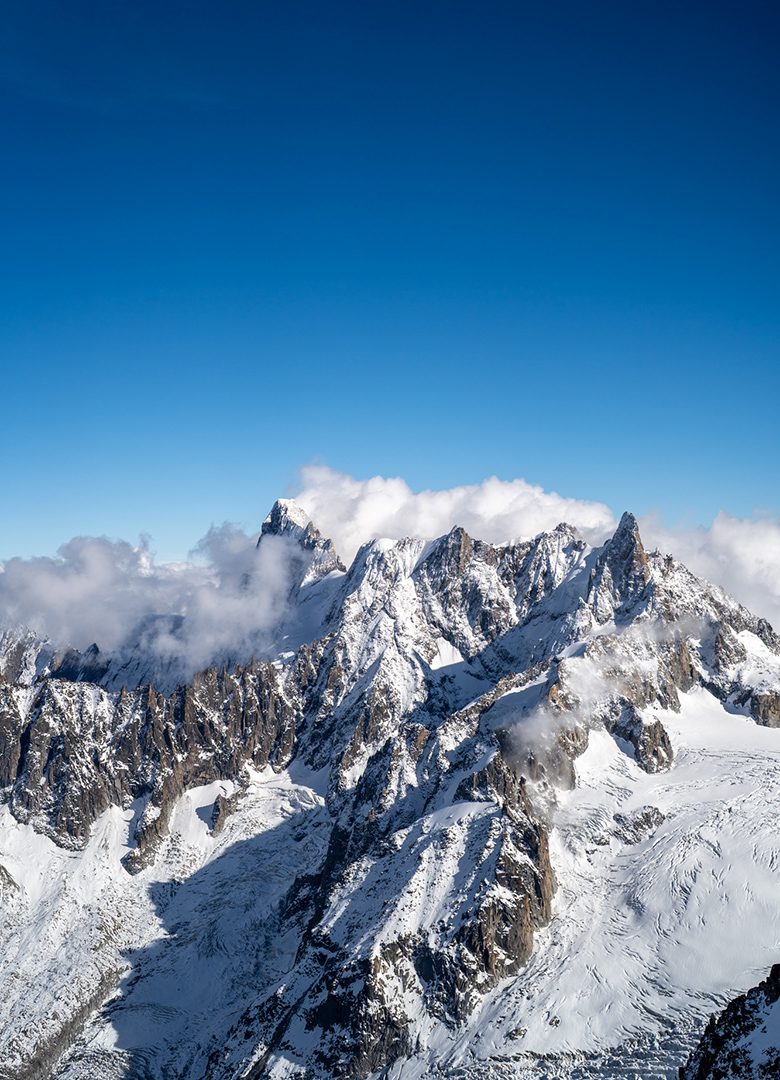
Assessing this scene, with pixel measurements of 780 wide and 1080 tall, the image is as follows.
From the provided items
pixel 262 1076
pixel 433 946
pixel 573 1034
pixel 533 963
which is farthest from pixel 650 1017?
pixel 262 1076

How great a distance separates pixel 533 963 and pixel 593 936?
646 inches

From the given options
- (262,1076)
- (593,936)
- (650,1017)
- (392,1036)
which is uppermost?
(593,936)

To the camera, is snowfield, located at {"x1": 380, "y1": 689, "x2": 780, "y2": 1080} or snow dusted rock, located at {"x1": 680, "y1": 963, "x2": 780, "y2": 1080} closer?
snow dusted rock, located at {"x1": 680, "y1": 963, "x2": 780, "y2": 1080}

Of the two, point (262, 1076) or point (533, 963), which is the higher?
point (533, 963)

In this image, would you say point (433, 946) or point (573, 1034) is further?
point (433, 946)

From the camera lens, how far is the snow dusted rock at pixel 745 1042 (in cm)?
8650

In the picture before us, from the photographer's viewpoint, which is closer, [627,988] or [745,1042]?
[745,1042]

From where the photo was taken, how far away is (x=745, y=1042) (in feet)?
298

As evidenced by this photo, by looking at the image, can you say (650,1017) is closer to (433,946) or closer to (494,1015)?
(494,1015)

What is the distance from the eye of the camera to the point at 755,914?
618 feet

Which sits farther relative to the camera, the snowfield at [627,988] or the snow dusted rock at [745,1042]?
the snowfield at [627,988]

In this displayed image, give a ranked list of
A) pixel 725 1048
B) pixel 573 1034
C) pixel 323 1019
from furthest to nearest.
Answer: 1. pixel 323 1019
2. pixel 573 1034
3. pixel 725 1048

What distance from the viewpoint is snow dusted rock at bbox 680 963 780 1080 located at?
8650 centimetres

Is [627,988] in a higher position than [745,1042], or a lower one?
lower
